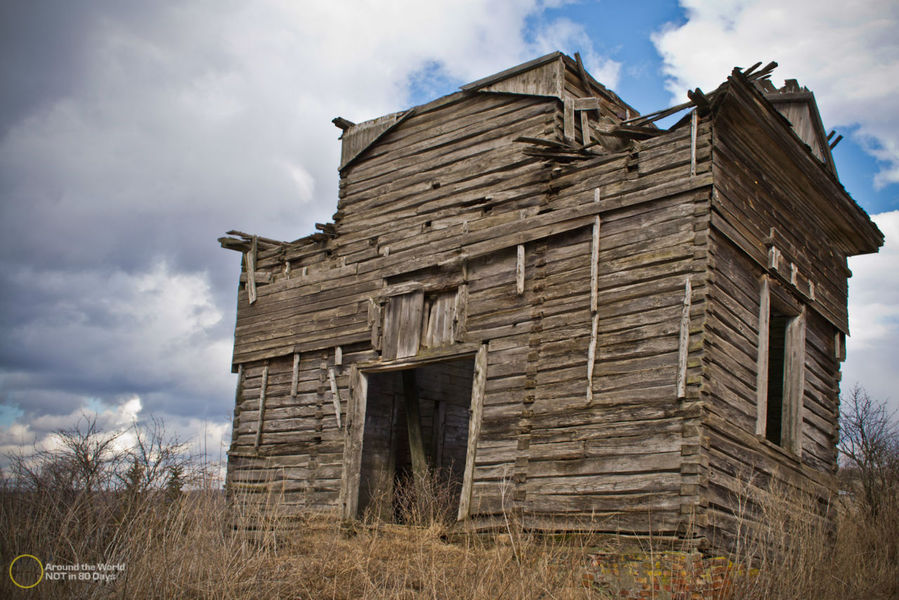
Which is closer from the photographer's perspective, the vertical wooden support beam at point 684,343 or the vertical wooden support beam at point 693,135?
the vertical wooden support beam at point 684,343

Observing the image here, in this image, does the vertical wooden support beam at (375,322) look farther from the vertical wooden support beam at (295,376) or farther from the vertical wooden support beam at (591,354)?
the vertical wooden support beam at (591,354)

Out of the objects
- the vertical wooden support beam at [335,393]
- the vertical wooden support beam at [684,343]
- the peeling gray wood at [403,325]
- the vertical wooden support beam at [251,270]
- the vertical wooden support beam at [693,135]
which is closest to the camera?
the vertical wooden support beam at [684,343]

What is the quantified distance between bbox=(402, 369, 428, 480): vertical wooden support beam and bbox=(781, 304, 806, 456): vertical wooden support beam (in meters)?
5.61

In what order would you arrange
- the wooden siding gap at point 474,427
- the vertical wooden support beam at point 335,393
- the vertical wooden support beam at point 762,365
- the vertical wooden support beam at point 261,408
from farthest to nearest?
1. the vertical wooden support beam at point 261,408
2. the vertical wooden support beam at point 335,393
3. the wooden siding gap at point 474,427
4. the vertical wooden support beam at point 762,365

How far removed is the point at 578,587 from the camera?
7.23 metres

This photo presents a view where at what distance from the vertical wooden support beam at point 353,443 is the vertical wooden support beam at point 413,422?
81cm

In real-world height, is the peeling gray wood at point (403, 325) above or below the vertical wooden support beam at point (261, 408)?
above

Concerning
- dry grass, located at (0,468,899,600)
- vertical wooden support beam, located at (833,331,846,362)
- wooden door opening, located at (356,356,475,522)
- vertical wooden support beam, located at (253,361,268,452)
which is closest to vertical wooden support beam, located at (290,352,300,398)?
vertical wooden support beam, located at (253,361,268,452)

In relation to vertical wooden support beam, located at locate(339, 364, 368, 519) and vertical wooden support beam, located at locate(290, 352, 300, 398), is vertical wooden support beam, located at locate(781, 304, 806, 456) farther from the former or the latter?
vertical wooden support beam, located at locate(290, 352, 300, 398)

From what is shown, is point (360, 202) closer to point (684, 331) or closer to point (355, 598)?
point (684, 331)

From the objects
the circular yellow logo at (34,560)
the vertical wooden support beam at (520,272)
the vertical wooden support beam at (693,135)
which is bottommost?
the circular yellow logo at (34,560)

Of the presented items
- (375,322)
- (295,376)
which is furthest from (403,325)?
(295,376)

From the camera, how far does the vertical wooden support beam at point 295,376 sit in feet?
44.7

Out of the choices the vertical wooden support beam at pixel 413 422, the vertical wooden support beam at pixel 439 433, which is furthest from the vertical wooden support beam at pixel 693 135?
the vertical wooden support beam at pixel 439 433
